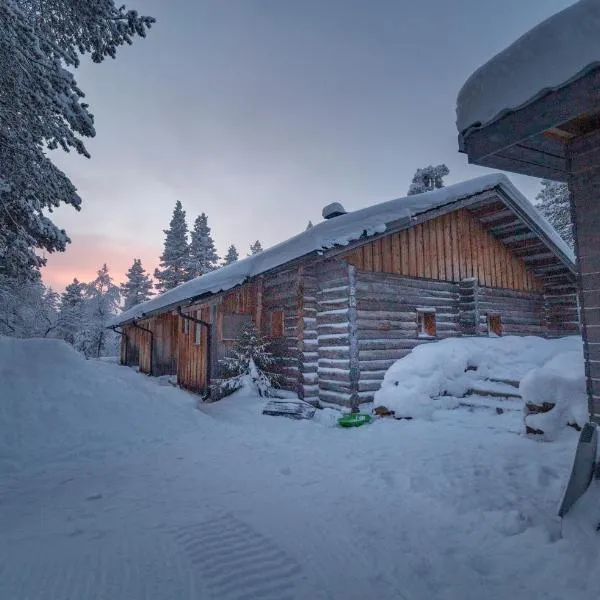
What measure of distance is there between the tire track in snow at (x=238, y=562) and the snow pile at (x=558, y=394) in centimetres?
455

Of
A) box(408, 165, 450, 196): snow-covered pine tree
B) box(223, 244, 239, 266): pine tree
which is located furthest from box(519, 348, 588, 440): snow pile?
box(223, 244, 239, 266): pine tree

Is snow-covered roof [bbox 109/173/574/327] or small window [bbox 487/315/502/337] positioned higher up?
snow-covered roof [bbox 109/173/574/327]

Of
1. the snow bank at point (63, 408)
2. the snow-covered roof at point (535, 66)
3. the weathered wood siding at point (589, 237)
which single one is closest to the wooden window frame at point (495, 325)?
the weathered wood siding at point (589, 237)

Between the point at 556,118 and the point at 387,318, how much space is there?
8.13m

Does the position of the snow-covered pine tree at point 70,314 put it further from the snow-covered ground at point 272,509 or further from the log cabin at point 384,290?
the snow-covered ground at point 272,509

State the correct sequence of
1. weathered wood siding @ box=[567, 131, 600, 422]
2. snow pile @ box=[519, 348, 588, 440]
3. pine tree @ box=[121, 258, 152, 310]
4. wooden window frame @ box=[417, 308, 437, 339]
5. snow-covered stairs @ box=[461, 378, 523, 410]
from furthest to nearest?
pine tree @ box=[121, 258, 152, 310], wooden window frame @ box=[417, 308, 437, 339], snow-covered stairs @ box=[461, 378, 523, 410], snow pile @ box=[519, 348, 588, 440], weathered wood siding @ box=[567, 131, 600, 422]

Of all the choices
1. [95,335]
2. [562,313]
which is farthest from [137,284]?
[562,313]

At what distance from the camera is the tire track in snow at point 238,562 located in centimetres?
264

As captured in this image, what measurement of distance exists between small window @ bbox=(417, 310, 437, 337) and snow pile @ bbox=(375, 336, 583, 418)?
6.01 ft

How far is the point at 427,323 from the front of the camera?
12.2 meters

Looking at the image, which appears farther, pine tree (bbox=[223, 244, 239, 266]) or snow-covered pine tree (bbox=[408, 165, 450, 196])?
pine tree (bbox=[223, 244, 239, 266])

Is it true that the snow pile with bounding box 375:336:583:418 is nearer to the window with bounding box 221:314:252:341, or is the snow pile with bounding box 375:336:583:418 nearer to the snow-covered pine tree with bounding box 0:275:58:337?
the window with bounding box 221:314:252:341

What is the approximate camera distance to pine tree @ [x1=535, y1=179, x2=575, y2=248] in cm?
2338

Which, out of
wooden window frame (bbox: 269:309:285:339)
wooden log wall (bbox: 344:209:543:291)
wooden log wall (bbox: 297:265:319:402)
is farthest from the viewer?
wooden window frame (bbox: 269:309:285:339)
